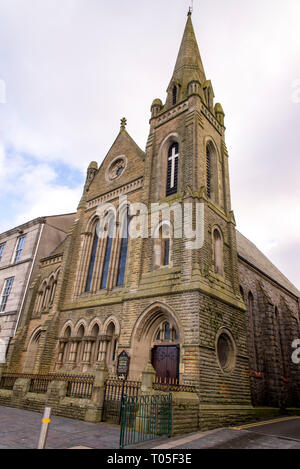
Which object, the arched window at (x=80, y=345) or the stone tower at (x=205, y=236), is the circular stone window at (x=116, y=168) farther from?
the arched window at (x=80, y=345)

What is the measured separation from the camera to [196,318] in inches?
464

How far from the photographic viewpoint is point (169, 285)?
1327cm

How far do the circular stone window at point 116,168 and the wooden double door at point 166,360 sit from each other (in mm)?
11655

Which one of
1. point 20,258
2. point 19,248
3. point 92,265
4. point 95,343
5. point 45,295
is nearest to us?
point 95,343

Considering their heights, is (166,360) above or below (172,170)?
below

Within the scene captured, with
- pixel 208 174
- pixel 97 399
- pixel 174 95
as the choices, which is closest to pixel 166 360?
pixel 97 399

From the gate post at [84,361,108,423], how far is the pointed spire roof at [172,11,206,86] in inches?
686

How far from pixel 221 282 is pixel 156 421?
7576 millimetres

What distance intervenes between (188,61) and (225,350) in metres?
18.8

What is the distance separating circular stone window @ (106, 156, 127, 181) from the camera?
20969mm

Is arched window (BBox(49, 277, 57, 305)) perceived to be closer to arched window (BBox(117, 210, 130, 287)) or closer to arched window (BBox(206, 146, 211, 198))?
arched window (BBox(117, 210, 130, 287))

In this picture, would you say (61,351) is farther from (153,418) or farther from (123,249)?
(153,418)

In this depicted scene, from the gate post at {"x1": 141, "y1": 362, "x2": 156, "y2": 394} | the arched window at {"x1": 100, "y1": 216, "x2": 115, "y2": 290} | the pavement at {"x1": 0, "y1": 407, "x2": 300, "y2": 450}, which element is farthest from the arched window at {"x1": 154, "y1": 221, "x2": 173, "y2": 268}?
the pavement at {"x1": 0, "y1": 407, "x2": 300, "y2": 450}
